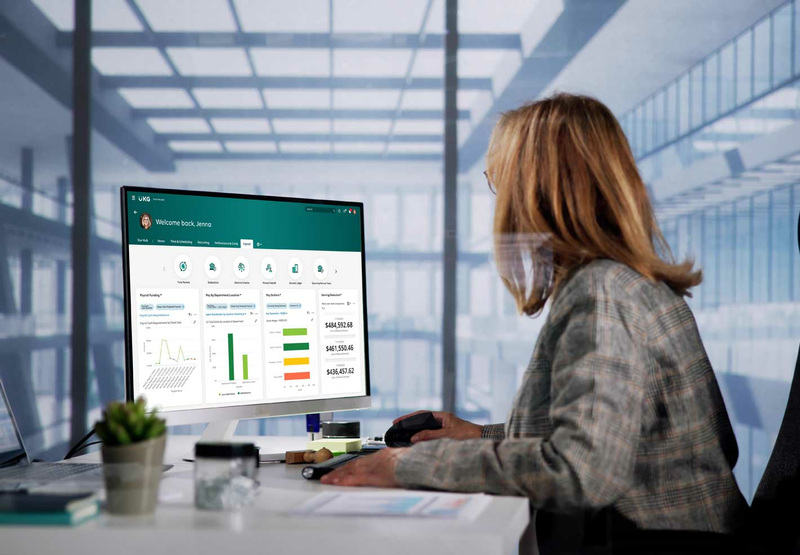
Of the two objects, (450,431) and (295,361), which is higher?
(295,361)

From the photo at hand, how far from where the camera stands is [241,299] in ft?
4.69

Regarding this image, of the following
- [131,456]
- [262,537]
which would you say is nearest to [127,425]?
[131,456]

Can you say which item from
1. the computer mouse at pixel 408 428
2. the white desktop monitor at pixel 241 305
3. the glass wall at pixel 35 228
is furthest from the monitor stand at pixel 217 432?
the glass wall at pixel 35 228

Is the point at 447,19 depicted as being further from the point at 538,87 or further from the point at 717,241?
the point at 717,241

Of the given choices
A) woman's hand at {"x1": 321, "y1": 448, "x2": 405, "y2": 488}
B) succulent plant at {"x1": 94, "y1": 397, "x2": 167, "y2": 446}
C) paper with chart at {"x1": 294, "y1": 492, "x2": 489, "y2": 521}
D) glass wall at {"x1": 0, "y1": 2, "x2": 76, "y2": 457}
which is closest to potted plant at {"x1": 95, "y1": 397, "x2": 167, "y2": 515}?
succulent plant at {"x1": 94, "y1": 397, "x2": 167, "y2": 446}

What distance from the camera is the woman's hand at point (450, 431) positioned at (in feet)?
4.66

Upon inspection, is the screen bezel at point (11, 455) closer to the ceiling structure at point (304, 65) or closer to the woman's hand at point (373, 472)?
the woman's hand at point (373, 472)

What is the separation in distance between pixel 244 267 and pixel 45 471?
535 millimetres

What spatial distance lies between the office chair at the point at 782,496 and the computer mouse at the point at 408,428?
A: 62 centimetres

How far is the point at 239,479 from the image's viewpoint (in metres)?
0.94

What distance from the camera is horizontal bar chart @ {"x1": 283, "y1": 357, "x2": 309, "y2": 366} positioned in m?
1.49

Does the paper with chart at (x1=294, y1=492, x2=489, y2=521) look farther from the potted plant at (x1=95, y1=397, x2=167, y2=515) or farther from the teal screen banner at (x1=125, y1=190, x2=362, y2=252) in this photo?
the teal screen banner at (x1=125, y1=190, x2=362, y2=252)

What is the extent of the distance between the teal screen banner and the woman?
0.51 meters

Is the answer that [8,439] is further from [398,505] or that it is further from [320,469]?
[398,505]
